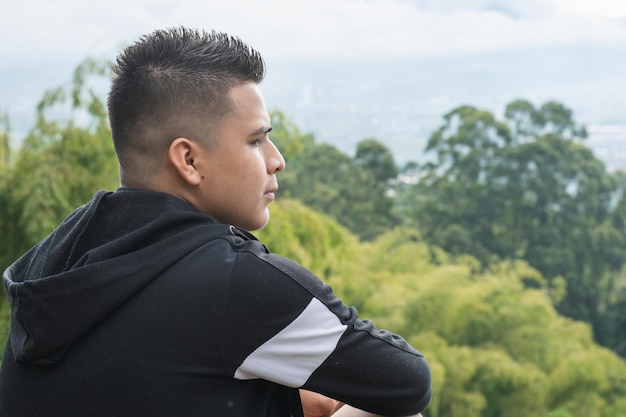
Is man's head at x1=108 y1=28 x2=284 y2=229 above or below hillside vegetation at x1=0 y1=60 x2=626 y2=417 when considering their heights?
above

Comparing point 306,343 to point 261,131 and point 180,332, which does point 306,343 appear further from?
point 261,131

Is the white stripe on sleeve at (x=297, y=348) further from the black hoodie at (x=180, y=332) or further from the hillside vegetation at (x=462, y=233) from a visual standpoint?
the hillside vegetation at (x=462, y=233)

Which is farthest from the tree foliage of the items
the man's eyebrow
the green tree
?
the man's eyebrow

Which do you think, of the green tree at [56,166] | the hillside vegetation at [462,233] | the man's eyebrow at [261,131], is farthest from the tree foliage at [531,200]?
the man's eyebrow at [261,131]

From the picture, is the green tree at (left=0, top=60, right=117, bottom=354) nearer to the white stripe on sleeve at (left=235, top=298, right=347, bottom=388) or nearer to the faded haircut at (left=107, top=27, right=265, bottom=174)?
the faded haircut at (left=107, top=27, right=265, bottom=174)

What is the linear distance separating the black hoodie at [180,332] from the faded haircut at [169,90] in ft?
0.27

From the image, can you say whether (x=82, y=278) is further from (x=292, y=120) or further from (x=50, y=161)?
(x=292, y=120)

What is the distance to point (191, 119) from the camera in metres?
0.77

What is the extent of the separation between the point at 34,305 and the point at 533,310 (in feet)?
28.8

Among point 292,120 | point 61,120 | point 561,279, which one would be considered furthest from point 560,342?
point 61,120

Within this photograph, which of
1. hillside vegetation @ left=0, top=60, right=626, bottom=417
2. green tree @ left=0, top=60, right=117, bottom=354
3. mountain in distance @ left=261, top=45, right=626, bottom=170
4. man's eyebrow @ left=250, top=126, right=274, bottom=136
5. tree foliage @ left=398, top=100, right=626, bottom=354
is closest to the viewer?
man's eyebrow @ left=250, top=126, right=274, bottom=136

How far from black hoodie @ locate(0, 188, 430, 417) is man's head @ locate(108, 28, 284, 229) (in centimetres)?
6

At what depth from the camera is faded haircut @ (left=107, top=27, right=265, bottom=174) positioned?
0.77 m

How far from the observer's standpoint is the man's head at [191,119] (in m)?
0.77
